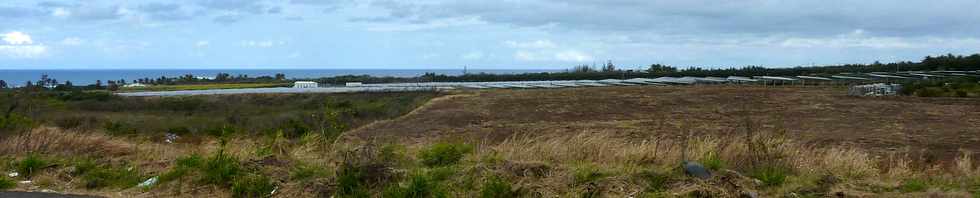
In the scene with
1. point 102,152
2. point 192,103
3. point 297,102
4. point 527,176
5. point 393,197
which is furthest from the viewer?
point 297,102

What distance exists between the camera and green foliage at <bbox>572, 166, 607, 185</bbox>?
6.52 metres

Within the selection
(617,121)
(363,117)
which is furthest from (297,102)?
(617,121)

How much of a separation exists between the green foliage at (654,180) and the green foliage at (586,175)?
0.35 meters

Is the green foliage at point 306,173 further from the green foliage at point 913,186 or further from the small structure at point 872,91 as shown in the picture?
the small structure at point 872,91

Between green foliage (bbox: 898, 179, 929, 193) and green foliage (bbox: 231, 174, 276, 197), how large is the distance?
5.64 metres

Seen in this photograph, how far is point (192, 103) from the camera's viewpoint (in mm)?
40594

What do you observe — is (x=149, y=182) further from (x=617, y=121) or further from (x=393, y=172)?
(x=617, y=121)

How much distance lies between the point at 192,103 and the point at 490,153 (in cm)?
3615

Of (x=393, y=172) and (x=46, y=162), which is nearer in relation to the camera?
(x=393, y=172)

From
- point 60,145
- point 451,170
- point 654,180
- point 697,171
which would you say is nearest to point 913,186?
point 697,171

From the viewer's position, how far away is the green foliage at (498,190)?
618 cm

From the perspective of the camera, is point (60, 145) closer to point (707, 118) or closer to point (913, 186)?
point (913, 186)

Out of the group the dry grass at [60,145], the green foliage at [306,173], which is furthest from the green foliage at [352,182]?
the dry grass at [60,145]

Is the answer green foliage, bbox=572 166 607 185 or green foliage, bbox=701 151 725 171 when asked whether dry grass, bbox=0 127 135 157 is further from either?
green foliage, bbox=701 151 725 171
